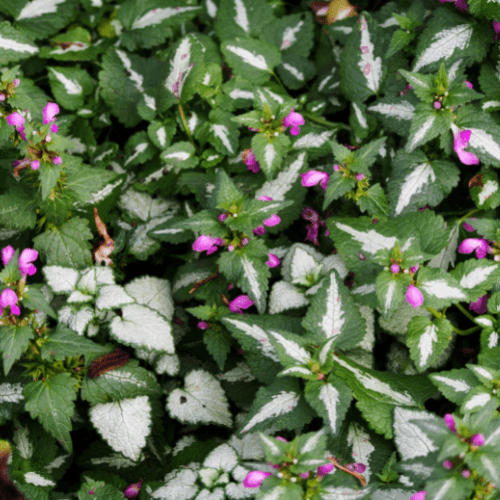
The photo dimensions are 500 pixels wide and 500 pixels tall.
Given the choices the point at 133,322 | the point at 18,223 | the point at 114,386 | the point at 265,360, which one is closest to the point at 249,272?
the point at 265,360

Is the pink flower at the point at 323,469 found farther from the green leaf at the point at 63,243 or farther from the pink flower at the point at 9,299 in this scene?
the green leaf at the point at 63,243

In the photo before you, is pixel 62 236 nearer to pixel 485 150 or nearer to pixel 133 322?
pixel 133 322

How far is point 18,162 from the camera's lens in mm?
1899

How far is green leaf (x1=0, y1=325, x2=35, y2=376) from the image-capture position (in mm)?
1608

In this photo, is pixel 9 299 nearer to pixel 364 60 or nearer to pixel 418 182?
pixel 418 182

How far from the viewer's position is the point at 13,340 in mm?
1642

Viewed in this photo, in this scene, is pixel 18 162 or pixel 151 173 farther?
pixel 151 173

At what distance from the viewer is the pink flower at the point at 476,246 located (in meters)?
1.87

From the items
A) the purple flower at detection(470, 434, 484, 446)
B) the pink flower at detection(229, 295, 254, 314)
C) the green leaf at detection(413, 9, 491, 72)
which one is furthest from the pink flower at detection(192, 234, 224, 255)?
the green leaf at detection(413, 9, 491, 72)

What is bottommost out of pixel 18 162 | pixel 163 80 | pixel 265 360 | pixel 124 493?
pixel 124 493

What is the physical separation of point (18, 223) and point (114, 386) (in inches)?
33.9

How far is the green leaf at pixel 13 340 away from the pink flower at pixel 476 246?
1.80 meters

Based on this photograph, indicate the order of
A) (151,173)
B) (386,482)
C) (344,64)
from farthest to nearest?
(151,173), (344,64), (386,482)

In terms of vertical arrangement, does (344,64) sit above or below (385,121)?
above
